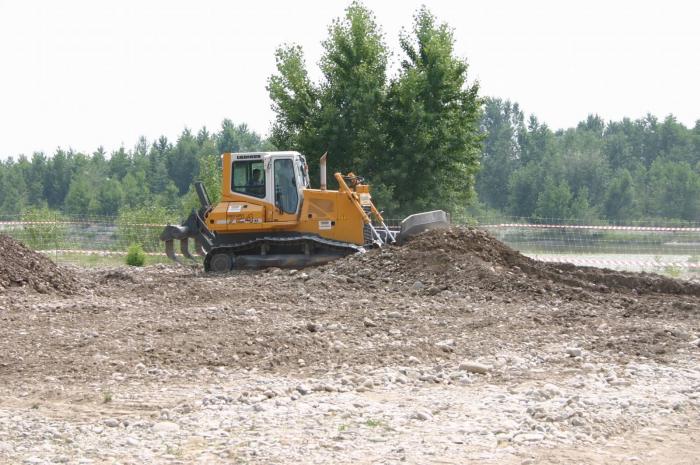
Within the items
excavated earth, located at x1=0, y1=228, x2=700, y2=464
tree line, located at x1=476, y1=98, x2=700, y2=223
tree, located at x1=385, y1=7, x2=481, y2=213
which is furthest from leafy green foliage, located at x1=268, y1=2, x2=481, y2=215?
tree line, located at x1=476, y1=98, x2=700, y2=223

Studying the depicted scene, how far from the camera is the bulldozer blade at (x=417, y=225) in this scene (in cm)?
1802

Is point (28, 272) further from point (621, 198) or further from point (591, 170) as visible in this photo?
point (591, 170)

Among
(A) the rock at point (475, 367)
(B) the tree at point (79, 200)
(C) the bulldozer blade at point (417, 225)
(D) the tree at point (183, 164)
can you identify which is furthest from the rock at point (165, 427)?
(D) the tree at point (183, 164)

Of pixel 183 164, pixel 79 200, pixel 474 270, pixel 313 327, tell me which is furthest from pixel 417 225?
pixel 183 164

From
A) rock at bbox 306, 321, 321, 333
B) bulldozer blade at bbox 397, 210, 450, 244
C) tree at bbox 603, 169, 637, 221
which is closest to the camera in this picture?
rock at bbox 306, 321, 321, 333

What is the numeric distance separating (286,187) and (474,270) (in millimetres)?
5125

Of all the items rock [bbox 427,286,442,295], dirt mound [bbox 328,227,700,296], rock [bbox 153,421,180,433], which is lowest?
rock [bbox 153,421,180,433]

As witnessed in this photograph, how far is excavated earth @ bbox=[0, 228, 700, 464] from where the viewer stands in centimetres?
646

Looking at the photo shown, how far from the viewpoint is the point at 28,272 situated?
571 inches

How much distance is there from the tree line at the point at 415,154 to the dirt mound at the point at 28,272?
14870 mm

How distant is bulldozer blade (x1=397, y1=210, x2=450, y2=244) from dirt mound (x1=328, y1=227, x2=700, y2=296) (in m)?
0.61

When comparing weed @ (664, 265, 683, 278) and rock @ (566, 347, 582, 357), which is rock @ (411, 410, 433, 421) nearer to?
rock @ (566, 347, 582, 357)

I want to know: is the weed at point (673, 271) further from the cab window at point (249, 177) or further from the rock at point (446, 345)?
the rock at point (446, 345)

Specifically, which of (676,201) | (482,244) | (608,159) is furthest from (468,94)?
(608,159)
